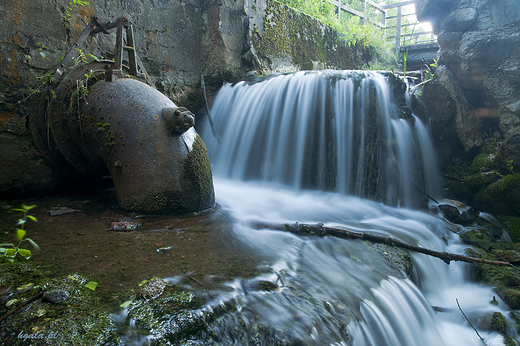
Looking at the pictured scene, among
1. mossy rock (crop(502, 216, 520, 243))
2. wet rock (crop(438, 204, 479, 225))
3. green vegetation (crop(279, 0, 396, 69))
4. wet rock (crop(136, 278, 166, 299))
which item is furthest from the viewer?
green vegetation (crop(279, 0, 396, 69))

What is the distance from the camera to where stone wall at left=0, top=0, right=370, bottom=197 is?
3.53 m

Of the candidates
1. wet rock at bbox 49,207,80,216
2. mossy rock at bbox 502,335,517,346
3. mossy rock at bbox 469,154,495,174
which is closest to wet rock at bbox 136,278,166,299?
wet rock at bbox 49,207,80,216

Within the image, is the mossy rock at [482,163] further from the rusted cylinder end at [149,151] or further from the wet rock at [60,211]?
the wet rock at [60,211]

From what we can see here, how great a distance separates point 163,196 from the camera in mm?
2791

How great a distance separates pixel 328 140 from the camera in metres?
4.72

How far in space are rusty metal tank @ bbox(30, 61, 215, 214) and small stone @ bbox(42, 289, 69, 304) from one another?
4.60 ft

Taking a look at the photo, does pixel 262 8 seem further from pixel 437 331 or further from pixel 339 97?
pixel 437 331

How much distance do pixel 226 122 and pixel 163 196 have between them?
3.21 metres

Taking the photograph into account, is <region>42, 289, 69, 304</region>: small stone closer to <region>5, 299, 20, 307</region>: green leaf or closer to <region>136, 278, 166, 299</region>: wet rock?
<region>5, 299, 20, 307</region>: green leaf

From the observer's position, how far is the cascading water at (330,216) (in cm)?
161

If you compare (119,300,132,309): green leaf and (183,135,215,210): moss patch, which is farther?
(183,135,215,210): moss patch

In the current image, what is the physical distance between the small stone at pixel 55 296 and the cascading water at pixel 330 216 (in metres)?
0.50

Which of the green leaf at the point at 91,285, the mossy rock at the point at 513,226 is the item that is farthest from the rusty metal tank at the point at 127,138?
the mossy rock at the point at 513,226

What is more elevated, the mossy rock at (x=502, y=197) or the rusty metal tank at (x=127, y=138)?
the rusty metal tank at (x=127, y=138)
